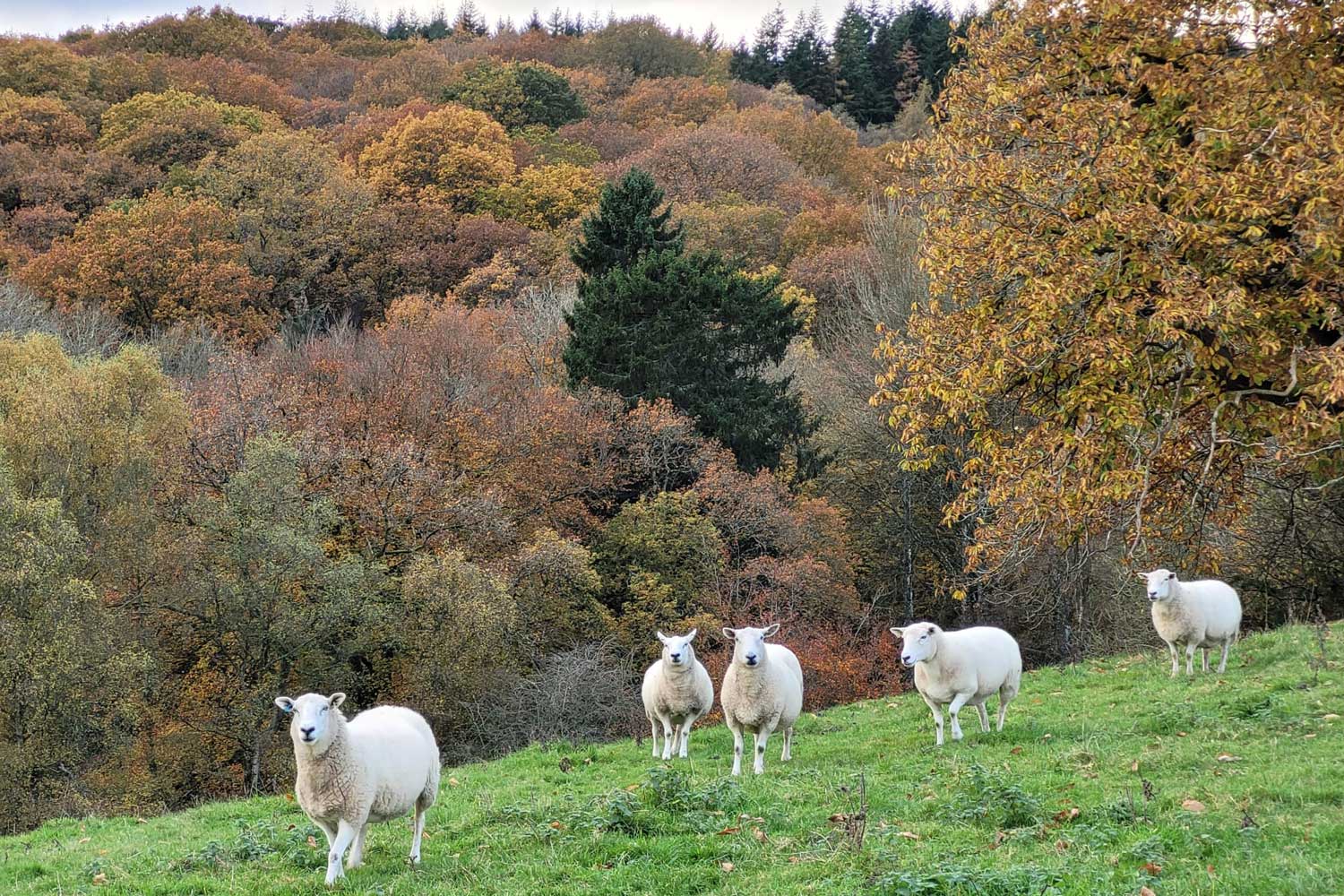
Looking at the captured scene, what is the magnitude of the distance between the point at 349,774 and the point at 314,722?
60 cm

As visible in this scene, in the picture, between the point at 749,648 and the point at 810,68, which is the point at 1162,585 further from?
the point at 810,68

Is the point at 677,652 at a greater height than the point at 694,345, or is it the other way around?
the point at 694,345

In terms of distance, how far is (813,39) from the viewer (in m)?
128

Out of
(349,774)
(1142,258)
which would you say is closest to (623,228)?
(1142,258)

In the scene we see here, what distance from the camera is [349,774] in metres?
11.6

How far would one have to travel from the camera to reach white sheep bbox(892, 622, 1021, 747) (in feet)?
56.3

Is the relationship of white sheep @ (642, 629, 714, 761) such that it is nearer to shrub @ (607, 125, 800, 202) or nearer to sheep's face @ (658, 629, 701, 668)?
sheep's face @ (658, 629, 701, 668)

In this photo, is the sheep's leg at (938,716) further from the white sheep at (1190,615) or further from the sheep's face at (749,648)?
the white sheep at (1190,615)

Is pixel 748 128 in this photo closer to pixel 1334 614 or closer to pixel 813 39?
pixel 813 39

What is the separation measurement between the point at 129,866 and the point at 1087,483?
36.4 ft

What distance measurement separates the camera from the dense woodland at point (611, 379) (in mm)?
12734

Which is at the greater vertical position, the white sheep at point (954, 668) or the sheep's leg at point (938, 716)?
the white sheep at point (954, 668)

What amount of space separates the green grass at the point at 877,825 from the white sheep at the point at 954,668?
20.2 inches

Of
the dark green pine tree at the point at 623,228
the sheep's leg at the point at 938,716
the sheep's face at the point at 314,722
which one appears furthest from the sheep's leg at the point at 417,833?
the dark green pine tree at the point at 623,228
